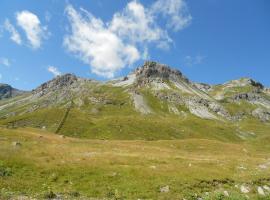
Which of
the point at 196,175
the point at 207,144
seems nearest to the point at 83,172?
the point at 196,175

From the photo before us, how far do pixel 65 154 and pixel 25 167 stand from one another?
7822mm

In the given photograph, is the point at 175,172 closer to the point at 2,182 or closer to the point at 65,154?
the point at 65,154

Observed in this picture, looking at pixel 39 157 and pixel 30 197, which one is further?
pixel 39 157

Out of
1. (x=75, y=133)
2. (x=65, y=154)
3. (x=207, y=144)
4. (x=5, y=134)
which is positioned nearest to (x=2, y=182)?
(x=65, y=154)

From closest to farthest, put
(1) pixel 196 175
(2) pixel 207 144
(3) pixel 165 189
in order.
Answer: (3) pixel 165 189 → (1) pixel 196 175 → (2) pixel 207 144

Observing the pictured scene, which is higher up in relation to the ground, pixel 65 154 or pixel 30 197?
pixel 65 154

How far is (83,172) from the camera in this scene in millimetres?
34406

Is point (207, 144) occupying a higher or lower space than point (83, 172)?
higher

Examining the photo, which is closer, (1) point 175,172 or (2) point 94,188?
(2) point 94,188

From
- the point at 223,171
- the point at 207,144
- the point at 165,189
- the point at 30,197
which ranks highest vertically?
the point at 207,144

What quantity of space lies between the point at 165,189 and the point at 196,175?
6876 millimetres

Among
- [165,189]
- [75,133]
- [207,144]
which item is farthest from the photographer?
[75,133]

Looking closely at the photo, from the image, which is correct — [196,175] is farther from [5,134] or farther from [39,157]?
[5,134]

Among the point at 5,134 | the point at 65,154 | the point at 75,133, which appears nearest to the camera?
the point at 65,154
